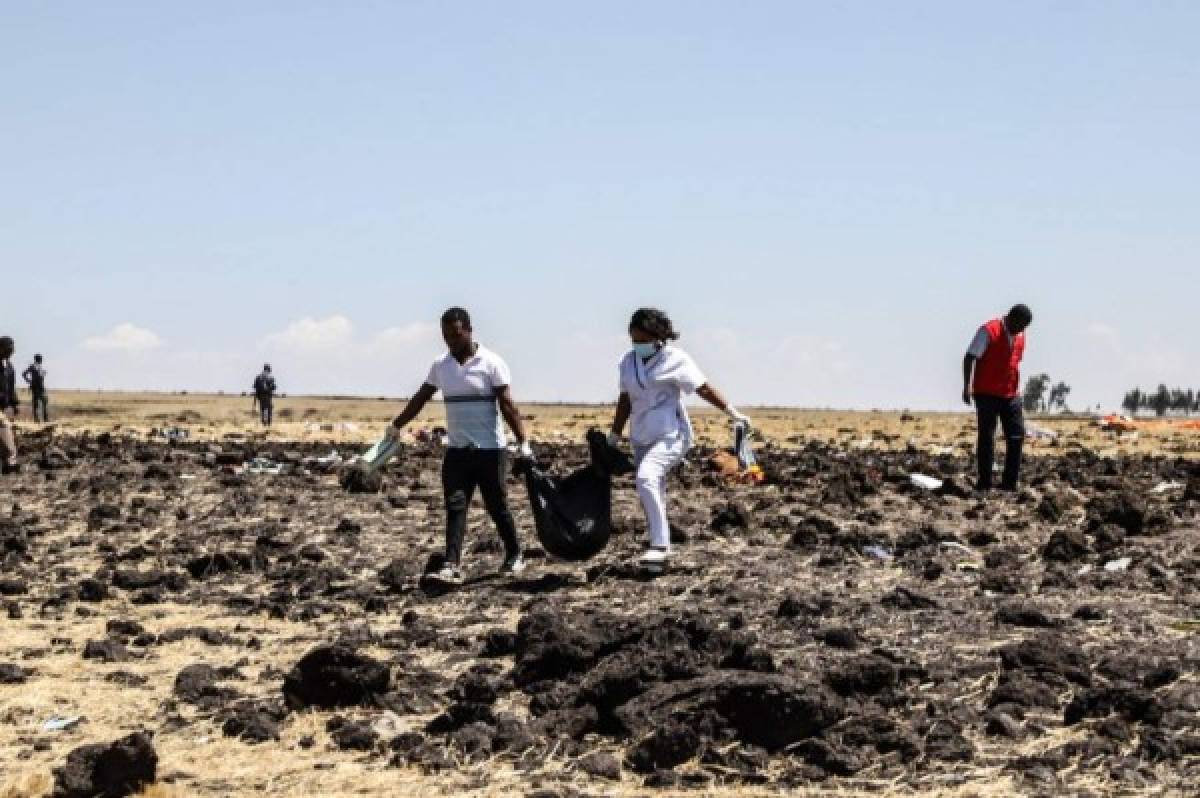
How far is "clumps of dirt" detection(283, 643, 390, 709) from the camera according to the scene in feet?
27.0

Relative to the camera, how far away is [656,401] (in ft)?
36.7

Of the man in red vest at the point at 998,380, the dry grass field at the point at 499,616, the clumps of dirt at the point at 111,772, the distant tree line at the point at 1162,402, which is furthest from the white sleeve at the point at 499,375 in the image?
the distant tree line at the point at 1162,402

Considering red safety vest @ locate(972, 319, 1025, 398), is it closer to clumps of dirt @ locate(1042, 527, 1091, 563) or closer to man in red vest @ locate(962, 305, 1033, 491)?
man in red vest @ locate(962, 305, 1033, 491)

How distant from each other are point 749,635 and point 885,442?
23.2m

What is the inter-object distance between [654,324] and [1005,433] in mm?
6172

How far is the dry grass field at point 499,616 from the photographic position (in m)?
7.02

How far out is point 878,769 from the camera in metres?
6.88

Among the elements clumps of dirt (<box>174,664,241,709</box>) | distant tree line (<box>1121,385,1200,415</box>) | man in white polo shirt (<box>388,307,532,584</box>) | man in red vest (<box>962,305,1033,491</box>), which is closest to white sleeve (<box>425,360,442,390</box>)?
man in white polo shirt (<box>388,307,532,584</box>)

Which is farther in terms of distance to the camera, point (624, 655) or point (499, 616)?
point (499, 616)

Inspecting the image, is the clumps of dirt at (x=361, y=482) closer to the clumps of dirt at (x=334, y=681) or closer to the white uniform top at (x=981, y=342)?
the white uniform top at (x=981, y=342)

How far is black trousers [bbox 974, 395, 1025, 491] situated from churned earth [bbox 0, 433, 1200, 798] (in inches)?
33.6

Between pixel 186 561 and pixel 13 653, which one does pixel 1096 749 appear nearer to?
pixel 13 653

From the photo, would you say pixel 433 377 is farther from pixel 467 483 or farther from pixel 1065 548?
pixel 1065 548

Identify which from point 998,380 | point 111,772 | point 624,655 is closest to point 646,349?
point 624,655
